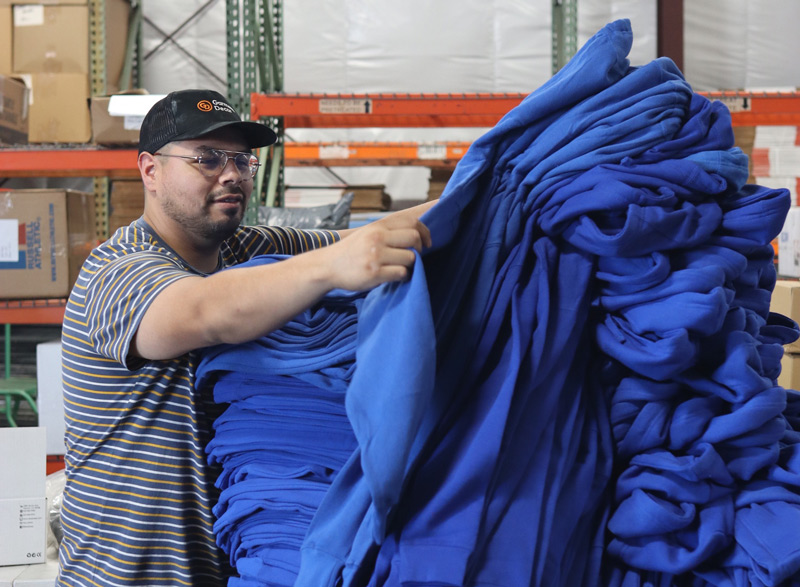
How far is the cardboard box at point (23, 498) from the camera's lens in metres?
2.09

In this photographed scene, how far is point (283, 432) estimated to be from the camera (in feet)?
3.34

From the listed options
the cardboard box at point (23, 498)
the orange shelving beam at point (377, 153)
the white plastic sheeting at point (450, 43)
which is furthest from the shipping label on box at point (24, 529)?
the white plastic sheeting at point (450, 43)

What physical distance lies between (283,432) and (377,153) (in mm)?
4582

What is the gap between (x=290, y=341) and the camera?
3.42 ft

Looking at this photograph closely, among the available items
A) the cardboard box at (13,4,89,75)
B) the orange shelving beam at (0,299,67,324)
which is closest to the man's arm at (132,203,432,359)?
the orange shelving beam at (0,299,67,324)

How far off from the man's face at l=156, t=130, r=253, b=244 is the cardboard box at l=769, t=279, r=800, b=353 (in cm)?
118

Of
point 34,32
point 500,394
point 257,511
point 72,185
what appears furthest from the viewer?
point 72,185

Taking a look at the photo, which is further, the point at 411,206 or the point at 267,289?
the point at 411,206

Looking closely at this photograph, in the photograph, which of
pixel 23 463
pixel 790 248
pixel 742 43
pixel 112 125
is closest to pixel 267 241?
pixel 23 463

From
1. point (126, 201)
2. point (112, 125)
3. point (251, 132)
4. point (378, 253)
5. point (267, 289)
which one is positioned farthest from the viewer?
point (126, 201)

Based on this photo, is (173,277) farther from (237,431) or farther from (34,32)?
(34,32)

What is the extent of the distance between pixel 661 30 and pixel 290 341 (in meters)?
6.20

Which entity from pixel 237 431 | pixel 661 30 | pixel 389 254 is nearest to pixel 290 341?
pixel 237 431

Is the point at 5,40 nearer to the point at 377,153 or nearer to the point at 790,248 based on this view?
the point at 377,153
